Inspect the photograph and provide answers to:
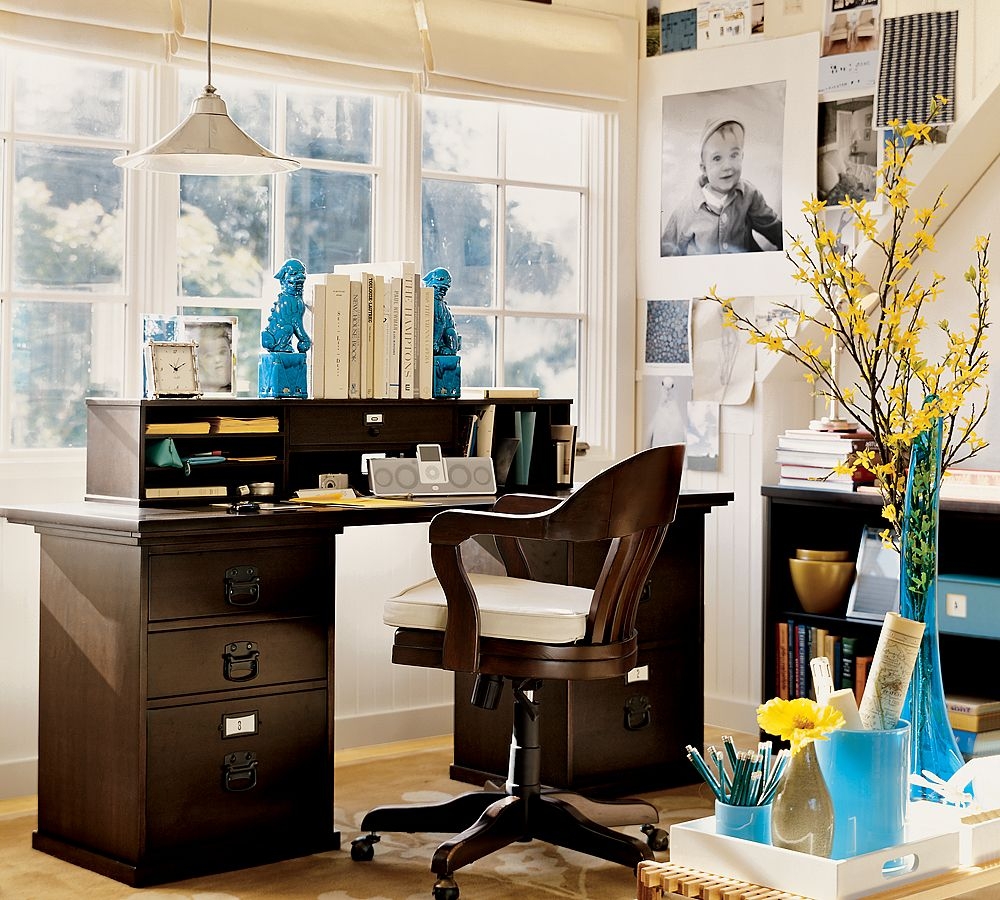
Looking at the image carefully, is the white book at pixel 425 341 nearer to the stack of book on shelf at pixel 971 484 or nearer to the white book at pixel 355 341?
the white book at pixel 355 341

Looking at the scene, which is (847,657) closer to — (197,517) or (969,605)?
Answer: (969,605)

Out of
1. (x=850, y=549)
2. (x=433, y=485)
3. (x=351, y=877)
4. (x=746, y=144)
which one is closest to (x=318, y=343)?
(x=433, y=485)

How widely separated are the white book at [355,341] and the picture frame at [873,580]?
4.82 feet

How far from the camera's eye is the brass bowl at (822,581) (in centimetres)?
413

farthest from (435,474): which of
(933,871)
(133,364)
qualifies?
(933,871)

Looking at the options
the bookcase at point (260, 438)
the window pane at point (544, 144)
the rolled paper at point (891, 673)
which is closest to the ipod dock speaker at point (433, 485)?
the bookcase at point (260, 438)

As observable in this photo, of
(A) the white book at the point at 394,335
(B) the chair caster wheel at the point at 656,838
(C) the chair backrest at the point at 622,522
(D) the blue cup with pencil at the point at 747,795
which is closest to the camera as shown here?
(D) the blue cup with pencil at the point at 747,795

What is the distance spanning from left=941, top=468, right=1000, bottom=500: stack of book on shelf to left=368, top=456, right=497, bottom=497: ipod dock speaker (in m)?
1.20

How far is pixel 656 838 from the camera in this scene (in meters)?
3.29

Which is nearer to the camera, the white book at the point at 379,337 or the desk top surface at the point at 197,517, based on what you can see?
the desk top surface at the point at 197,517

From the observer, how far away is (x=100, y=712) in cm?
314

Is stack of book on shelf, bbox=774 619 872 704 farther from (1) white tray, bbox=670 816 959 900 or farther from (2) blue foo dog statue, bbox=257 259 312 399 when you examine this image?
(1) white tray, bbox=670 816 959 900

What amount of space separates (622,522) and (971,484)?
4.63 ft

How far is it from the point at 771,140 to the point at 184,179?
5.67ft
